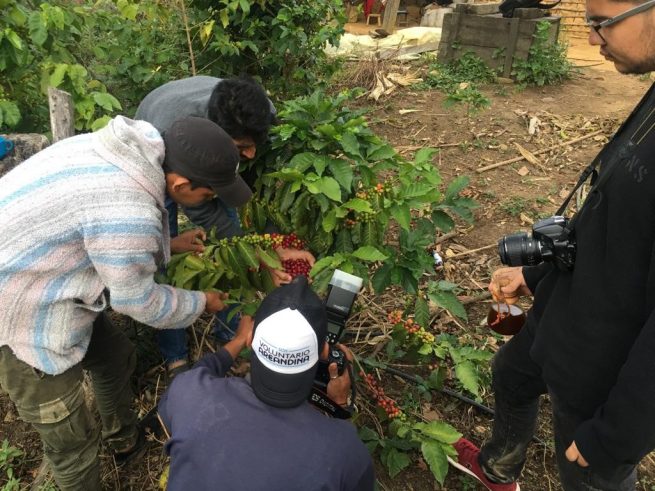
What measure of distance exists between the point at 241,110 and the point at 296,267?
825 mm

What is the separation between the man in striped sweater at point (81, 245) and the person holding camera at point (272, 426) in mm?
526

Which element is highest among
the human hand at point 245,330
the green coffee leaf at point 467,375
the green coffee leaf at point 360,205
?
the green coffee leaf at point 360,205

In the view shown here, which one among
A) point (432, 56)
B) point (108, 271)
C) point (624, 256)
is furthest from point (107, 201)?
point (432, 56)

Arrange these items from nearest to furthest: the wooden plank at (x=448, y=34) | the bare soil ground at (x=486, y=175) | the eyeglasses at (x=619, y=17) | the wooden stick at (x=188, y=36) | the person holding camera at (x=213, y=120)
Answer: the eyeglasses at (x=619, y=17)
the person holding camera at (x=213, y=120)
the bare soil ground at (x=486, y=175)
the wooden stick at (x=188, y=36)
the wooden plank at (x=448, y=34)

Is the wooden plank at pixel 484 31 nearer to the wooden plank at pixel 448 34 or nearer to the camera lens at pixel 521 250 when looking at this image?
the wooden plank at pixel 448 34

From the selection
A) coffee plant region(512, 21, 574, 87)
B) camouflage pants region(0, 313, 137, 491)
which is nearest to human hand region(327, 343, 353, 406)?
camouflage pants region(0, 313, 137, 491)

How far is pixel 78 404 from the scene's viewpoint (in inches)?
88.2

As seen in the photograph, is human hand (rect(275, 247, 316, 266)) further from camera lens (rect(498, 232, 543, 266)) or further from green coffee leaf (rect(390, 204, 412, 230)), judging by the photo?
camera lens (rect(498, 232, 543, 266))

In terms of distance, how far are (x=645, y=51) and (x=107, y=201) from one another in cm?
176

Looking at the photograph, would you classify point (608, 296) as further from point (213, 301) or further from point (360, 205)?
point (213, 301)

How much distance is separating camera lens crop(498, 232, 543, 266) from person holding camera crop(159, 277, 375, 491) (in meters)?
0.83

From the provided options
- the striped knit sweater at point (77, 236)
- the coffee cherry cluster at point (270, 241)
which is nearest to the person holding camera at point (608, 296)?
the coffee cherry cluster at point (270, 241)

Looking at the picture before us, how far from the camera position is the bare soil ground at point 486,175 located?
2.90 metres

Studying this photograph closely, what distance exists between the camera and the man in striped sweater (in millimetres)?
1789
